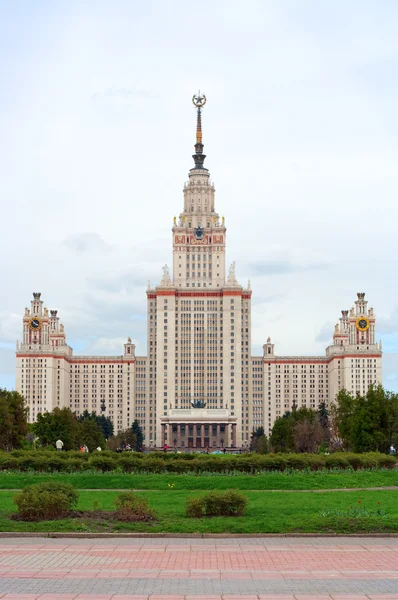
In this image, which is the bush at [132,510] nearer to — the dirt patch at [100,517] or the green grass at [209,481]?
the dirt patch at [100,517]

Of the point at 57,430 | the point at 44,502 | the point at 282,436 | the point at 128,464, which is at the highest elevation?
the point at 44,502

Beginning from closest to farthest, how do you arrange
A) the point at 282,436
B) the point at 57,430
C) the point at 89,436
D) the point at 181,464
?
the point at 181,464
the point at 57,430
the point at 89,436
the point at 282,436

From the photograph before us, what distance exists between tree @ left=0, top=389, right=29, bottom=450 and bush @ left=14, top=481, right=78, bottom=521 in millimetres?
69656

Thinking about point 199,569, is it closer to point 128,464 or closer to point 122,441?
point 128,464

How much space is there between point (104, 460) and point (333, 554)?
30160 mm

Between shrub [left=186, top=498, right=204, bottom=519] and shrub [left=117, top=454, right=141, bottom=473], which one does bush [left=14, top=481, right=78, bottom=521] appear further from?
shrub [left=117, top=454, right=141, bottom=473]

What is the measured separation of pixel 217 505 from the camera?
3039 centimetres

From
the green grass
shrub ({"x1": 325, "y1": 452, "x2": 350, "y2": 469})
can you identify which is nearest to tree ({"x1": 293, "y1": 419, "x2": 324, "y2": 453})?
shrub ({"x1": 325, "y1": 452, "x2": 350, "y2": 469})

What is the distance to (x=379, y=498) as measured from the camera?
3834cm

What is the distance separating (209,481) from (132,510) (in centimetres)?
1586

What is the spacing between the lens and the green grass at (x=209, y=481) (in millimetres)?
44188

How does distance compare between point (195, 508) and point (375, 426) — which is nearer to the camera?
point (195, 508)

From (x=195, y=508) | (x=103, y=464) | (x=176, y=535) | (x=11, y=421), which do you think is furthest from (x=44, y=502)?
(x=11, y=421)

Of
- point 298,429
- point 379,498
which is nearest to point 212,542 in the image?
point 379,498
